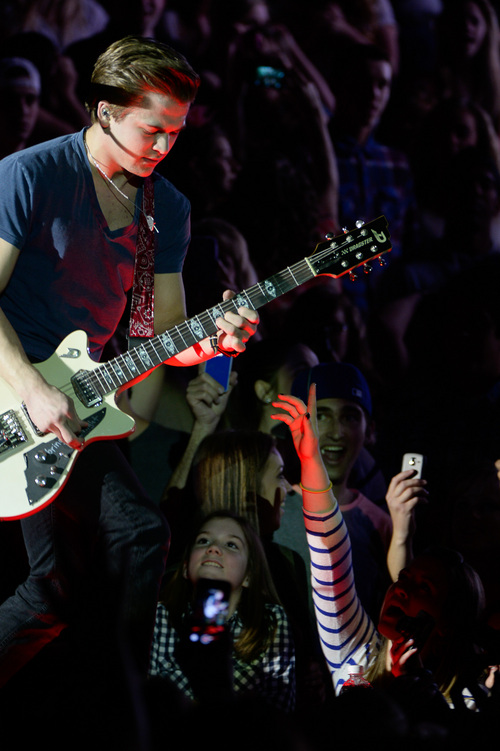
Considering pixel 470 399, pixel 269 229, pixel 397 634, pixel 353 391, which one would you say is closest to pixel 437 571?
pixel 397 634

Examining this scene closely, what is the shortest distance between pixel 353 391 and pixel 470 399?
92cm

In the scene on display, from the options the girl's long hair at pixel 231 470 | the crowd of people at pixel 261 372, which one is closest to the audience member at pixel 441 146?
the crowd of people at pixel 261 372

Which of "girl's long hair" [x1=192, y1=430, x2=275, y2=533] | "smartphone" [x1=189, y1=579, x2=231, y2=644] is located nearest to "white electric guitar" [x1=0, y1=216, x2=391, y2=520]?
"smartphone" [x1=189, y1=579, x2=231, y2=644]

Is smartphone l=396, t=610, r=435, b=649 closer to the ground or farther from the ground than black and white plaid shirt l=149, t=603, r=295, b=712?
closer to the ground

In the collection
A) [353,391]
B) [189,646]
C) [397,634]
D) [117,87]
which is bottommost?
[397,634]

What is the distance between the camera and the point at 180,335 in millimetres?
2746

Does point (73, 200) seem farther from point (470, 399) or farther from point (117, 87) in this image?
point (470, 399)

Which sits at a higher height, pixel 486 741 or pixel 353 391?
pixel 353 391

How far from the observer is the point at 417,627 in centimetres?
310

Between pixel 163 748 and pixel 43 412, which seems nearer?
pixel 163 748

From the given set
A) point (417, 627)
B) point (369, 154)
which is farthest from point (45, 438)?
point (369, 154)

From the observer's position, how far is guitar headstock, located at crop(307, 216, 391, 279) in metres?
2.86

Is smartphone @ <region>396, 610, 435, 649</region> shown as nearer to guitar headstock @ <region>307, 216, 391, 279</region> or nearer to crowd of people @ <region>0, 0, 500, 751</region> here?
crowd of people @ <region>0, 0, 500, 751</region>

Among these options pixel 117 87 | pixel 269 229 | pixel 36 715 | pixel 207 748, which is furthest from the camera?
pixel 269 229
